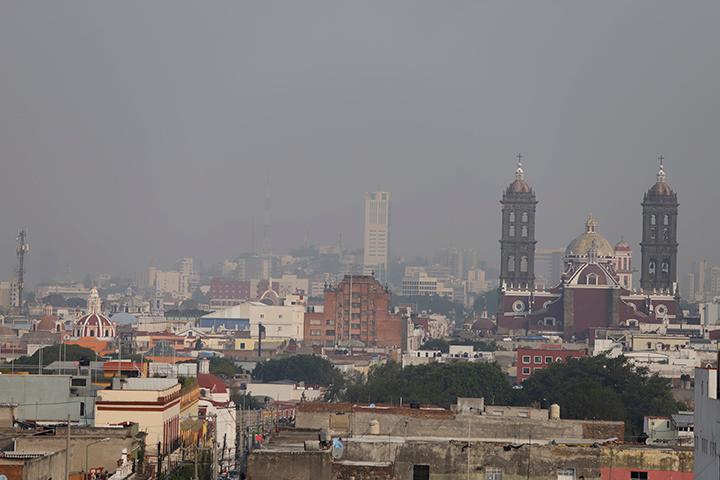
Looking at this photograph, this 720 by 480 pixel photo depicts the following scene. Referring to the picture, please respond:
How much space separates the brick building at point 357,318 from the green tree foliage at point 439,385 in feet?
241

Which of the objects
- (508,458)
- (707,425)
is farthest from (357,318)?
(707,425)

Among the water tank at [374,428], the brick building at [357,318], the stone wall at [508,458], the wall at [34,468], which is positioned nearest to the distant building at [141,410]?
the water tank at [374,428]

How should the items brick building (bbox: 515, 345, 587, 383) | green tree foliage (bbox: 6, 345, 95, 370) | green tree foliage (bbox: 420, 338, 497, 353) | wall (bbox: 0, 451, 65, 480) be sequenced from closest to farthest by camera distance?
wall (bbox: 0, 451, 65, 480), green tree foliage (bbox: 6, 345, 95, 370), brick building (bbox: 515, 345, 587, 383), green tree foliage (bbox: 420, 338, 497, 353)

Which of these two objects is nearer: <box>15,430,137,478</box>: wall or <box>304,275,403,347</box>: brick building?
<box>15,430,137,478</box>: wall

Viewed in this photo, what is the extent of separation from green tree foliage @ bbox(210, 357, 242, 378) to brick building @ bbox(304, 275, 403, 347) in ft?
142

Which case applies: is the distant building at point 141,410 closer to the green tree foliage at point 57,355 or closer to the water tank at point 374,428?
the water tank at point 374,428

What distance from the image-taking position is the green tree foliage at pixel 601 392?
274 feet

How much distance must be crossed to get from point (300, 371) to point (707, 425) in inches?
4323

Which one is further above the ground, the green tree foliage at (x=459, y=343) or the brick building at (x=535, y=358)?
the green tree foliage at (x=459, y=343)

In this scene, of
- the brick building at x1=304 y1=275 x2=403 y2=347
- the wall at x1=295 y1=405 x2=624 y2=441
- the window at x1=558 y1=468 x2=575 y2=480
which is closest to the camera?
the window at x1=558 y1=468 x2=575 y2=480

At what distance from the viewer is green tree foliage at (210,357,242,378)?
13050cm

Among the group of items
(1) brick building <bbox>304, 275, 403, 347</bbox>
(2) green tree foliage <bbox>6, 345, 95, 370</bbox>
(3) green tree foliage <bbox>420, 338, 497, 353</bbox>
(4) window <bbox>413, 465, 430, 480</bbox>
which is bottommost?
(4) window <bbox>413, 465, 430, 480</bbox>

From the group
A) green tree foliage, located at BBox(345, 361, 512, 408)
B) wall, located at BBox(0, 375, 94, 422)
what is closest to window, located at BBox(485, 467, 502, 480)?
wall, located at BBox(0, 375, 94, 422)

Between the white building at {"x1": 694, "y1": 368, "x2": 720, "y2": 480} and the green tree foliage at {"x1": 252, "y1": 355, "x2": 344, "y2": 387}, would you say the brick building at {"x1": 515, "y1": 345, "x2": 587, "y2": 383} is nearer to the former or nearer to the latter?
the green tree foliage at {"x1": 252, "y1": 355, "x2": 344, "y2": 387}
